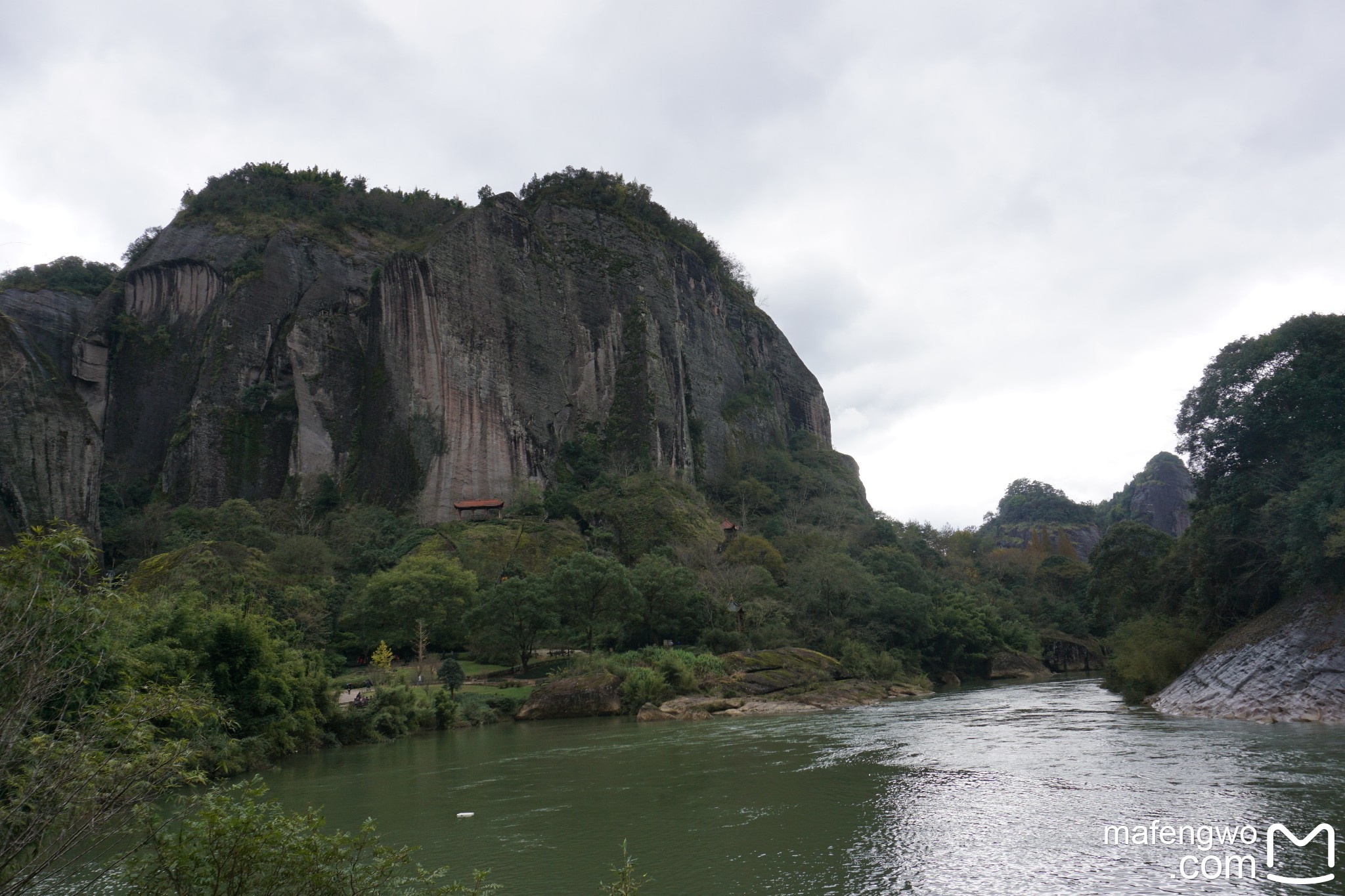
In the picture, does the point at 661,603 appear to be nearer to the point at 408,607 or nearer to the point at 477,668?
the point at 477,668

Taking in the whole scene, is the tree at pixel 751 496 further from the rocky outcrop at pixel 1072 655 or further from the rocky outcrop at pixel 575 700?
the rocky outcrop at pixel 575 700

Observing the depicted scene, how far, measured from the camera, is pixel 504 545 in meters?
55.0

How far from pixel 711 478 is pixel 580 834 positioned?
66.4 m

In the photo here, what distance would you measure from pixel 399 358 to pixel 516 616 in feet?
110

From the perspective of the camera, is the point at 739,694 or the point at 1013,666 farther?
the point at 1013,666

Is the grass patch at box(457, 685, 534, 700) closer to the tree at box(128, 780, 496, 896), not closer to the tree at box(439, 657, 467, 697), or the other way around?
the tree at box(439, 657, 467, 697)

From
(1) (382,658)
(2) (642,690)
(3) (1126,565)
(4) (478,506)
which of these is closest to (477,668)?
(1) (382,658)

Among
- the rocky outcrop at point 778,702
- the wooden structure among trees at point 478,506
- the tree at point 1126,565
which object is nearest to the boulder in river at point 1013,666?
the tree at point 1126,565

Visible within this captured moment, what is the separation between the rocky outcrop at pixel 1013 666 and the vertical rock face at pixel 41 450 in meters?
53.6

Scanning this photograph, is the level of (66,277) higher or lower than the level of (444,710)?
higher

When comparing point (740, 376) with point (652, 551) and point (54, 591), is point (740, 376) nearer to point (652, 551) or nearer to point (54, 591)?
point (652, 551)

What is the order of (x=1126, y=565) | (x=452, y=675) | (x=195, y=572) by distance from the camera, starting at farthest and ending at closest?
(x=1126, y=565) → (x=452, y=675) → (x=195, y=572)

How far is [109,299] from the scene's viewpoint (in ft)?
249

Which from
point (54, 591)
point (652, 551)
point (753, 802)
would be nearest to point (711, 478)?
point (652, 551)
